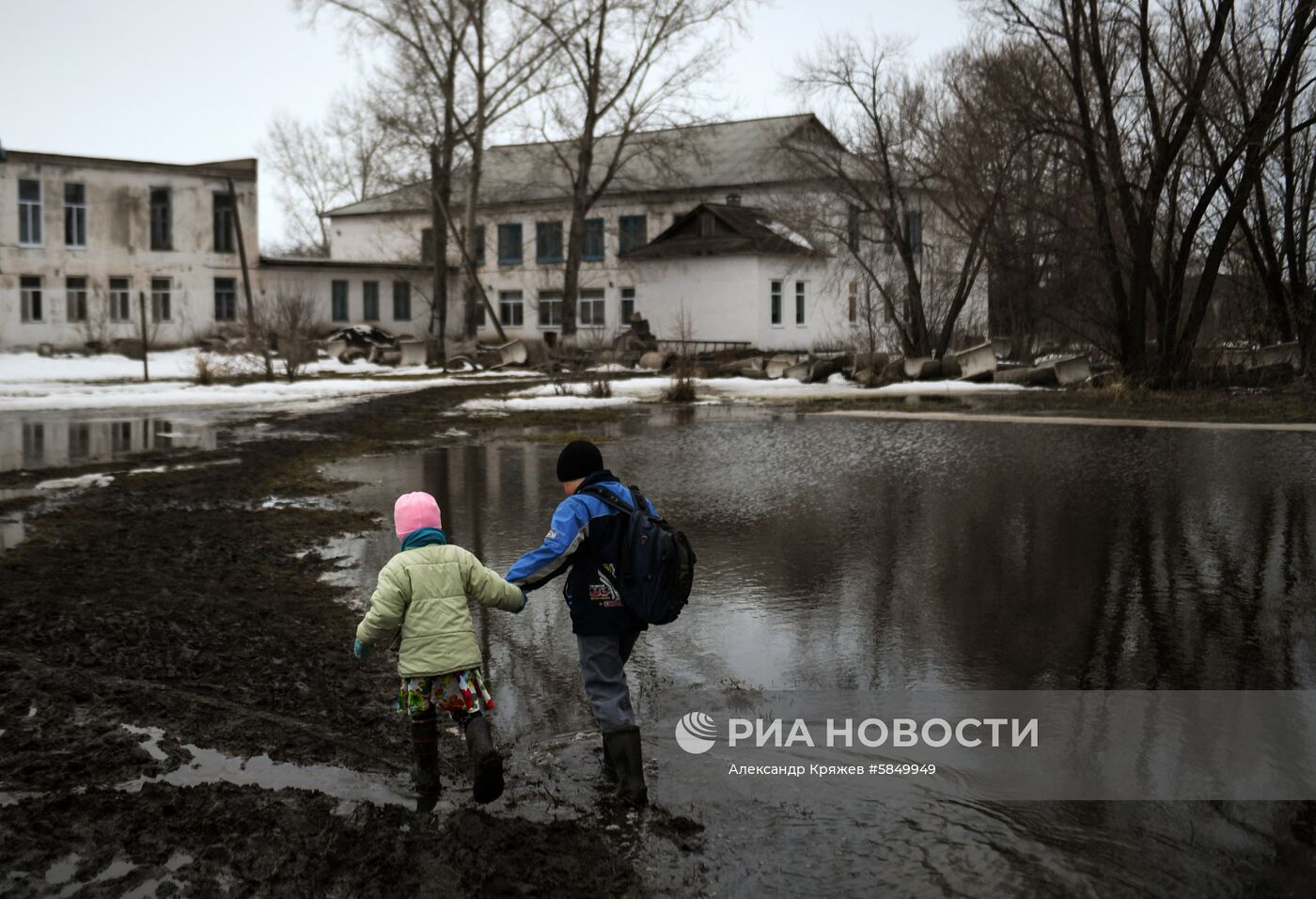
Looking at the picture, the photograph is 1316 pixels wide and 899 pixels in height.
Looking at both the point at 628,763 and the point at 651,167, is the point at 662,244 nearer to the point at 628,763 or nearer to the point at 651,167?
the point at 651,167

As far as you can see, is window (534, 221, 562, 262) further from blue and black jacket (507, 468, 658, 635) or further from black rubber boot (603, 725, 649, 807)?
black rubber boot (603, 725, 649, 807)

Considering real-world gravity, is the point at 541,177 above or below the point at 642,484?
above

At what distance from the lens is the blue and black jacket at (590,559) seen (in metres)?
4.78

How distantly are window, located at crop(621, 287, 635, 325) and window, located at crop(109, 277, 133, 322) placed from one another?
66.3 ft

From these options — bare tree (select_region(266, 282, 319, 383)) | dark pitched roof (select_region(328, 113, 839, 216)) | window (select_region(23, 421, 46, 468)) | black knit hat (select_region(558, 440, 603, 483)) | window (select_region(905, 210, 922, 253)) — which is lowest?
window (select_region(23, 421, 46, 468))

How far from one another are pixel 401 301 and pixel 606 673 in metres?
53.8

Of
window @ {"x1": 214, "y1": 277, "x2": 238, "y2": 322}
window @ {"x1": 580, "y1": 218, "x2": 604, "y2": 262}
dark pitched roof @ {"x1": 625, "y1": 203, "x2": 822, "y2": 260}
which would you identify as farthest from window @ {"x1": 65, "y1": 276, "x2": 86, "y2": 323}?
dark pitched roof @ {"x1": 625, "y1": 203, "x2": 822, "y2": 260}

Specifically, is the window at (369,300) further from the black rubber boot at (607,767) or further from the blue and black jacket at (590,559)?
the black rubber boot at (607,767)

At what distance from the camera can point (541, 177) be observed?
5619 centimetres

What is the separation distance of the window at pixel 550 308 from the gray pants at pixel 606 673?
51117mm

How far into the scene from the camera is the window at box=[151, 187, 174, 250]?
4834 centimetres

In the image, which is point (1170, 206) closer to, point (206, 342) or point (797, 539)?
point (797, 539)

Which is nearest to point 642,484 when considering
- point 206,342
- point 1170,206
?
point 1170,206

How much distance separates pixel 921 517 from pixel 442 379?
25.3 m
